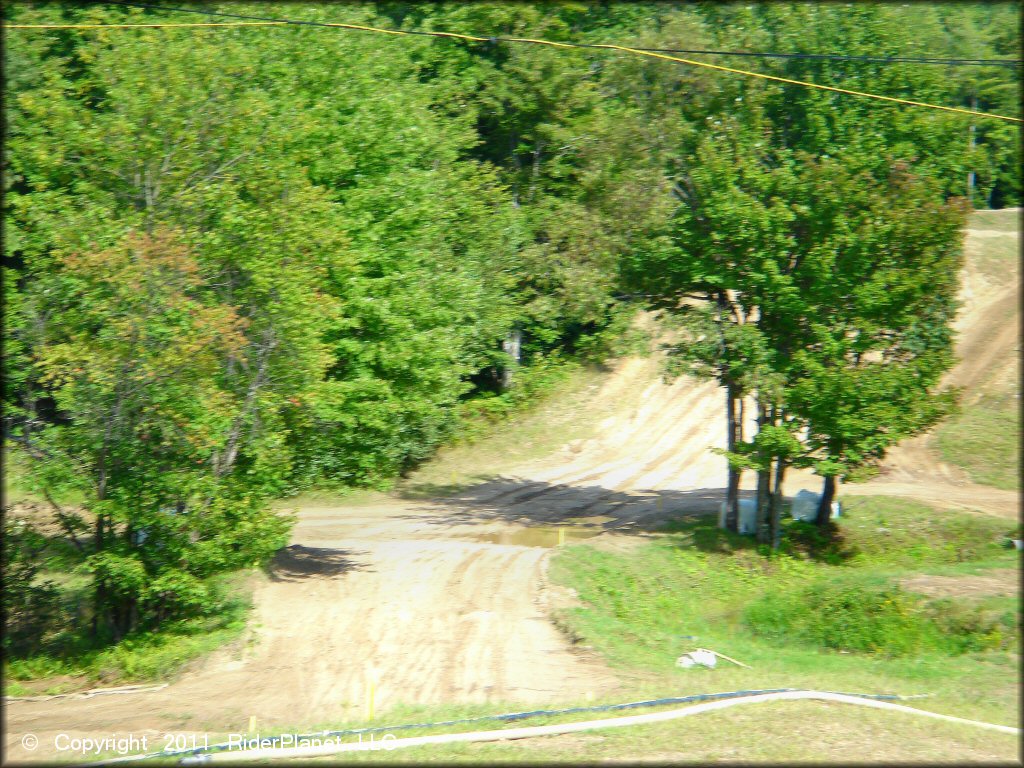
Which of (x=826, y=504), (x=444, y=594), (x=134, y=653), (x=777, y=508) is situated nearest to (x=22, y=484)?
(x=134, y=653)

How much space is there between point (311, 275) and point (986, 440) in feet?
81.6

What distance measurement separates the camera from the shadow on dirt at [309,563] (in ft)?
63.3

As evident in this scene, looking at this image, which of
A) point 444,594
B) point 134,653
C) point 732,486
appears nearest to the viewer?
point 134,653

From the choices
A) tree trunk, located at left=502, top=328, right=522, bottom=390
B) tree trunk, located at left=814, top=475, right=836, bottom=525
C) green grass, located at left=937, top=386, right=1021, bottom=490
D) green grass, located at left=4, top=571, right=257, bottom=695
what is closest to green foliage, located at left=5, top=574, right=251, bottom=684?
green grass, located at left=4, top=571, right=257, bottom=695

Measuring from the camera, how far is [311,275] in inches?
652

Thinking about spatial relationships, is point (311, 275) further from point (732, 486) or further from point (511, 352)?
point (511, 352)

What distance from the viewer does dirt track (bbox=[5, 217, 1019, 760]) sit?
1291 cm

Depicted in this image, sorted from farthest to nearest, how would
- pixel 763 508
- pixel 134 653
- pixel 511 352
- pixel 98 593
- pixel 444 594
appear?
pixel 511 352, pixel 763 508, pixel 444 594, pixel 98 593, pixel 134 653

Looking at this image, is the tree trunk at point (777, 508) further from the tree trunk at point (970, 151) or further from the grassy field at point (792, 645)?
the tree trunk at point (970, 151)

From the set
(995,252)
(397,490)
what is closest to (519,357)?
(397,490)

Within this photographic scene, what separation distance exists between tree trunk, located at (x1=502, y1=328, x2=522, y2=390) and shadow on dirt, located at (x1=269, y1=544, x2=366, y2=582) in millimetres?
15863

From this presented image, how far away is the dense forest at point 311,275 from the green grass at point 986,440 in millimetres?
6990

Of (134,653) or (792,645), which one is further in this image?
(792,645)

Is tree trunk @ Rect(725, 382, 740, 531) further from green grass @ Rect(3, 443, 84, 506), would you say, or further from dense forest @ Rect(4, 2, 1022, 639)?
green grass @ Rect(3, 443, 84, 506)
